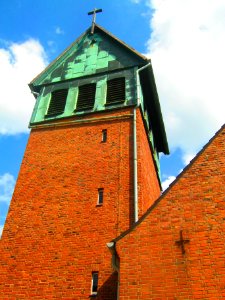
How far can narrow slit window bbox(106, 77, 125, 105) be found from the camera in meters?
13.4

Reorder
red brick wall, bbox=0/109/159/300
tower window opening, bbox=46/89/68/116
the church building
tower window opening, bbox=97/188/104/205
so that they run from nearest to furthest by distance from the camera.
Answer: the church building
red brick wall, bbox=0/109/159/300
tower window opening, bbox=97/188/104/205
tower window opening, bbox=46/89/68/116

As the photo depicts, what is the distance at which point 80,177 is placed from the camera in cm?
1113

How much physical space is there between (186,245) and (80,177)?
5.29m

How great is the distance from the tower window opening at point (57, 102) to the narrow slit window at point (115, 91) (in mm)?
2039

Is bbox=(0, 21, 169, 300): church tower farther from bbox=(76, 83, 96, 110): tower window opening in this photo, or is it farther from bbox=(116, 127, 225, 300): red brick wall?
bbox=(116, 127, 225, 300): red brick wall

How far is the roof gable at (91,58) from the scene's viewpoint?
14805 millimetres

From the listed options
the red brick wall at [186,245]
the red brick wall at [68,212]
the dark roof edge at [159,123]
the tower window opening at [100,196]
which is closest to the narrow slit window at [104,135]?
the red brick wall at [68,212]

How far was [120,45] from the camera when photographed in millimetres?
15633

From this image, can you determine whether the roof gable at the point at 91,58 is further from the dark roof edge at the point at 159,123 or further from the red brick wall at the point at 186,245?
the red brick wall at the point at 186,245

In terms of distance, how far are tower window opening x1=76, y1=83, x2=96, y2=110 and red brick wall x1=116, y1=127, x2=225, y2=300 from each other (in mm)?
6952

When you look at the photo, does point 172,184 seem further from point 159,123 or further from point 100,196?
point 159,123

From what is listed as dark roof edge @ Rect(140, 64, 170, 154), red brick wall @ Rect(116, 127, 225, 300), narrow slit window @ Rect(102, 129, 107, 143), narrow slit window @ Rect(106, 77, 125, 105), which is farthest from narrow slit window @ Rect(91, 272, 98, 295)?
dark roof edge @ Rect(140, 64, 170, 154)

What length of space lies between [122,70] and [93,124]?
311 cm

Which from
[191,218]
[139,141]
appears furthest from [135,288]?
[139,141]
